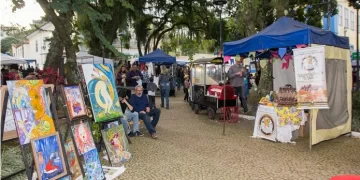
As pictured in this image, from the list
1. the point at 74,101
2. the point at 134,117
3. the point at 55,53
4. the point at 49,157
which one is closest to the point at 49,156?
the point at 49,157

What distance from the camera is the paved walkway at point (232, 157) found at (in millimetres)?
4938

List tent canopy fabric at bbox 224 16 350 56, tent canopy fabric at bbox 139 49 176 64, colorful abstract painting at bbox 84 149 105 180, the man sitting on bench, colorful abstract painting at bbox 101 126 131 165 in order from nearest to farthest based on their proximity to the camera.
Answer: colorful abstract painting at bbox 84 149 105 180 < colorful abstract painting at bbox 101 126 131 165 < tent canopy fabric at bbox 224 16 350 56 < the man sitting on bench < tent canopy fabric at bbox 139 49 176 64

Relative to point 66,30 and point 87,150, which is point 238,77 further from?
point 87,150

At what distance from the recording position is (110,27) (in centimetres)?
1644

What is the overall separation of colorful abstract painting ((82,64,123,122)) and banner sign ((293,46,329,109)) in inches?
132

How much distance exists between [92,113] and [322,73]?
3999 millimetres

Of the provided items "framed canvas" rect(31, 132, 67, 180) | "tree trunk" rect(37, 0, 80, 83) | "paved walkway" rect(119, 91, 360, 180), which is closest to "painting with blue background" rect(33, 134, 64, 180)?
"framed canvas" rect(31, 132, 67, 180)

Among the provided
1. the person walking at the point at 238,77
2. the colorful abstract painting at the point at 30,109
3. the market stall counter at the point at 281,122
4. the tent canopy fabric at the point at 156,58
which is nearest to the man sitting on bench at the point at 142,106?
the market stall counter at the point at 281,122

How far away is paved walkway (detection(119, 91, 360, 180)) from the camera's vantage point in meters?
4.94

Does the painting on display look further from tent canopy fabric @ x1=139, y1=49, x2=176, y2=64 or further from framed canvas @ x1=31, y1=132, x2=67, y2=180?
tent canopy fabric @ x1=139, y1=49, x2=176, y2=64

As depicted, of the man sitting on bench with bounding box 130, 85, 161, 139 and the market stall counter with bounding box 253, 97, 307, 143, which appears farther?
the man sitting on bench with bounding box 130, 85, 161, 139

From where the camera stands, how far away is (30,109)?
3.85 meters

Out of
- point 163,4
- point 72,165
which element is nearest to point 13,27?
point 72,165

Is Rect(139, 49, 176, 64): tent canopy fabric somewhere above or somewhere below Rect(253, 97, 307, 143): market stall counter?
above
